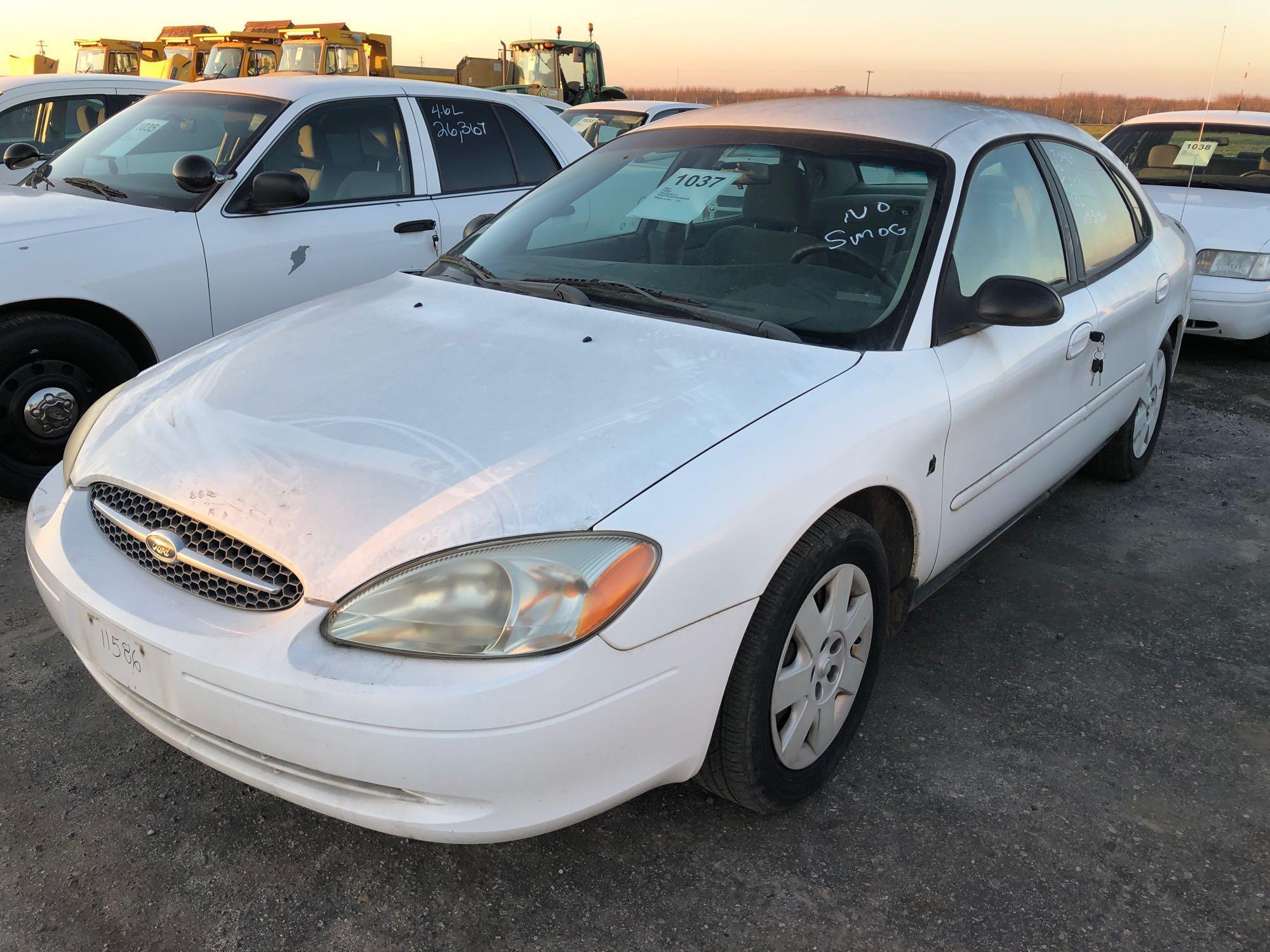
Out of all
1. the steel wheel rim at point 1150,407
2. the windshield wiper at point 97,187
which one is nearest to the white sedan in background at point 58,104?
the windshield wiper at point 97,187

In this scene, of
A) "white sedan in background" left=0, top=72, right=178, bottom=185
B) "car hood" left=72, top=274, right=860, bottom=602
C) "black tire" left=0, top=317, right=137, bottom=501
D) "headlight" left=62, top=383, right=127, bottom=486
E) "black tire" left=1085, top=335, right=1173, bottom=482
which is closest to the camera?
"car hood" left=72, top=274, right=860, bottom=602

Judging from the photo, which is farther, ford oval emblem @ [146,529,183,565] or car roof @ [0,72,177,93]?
car roof @ [0,72,177,93]

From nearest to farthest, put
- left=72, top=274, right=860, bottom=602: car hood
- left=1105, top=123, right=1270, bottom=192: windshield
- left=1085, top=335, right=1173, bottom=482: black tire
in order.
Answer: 1. left=72, top=274, right=860, bottom=602: car hood
2. left=1085, top=335, right=1173, bottom=482: black tire
3. left=1105, top=123, right=1270, bottom=192: windshield

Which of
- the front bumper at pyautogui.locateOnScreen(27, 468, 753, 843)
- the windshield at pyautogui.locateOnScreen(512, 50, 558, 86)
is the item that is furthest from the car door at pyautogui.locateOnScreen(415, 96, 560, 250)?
the windshield at pyautogui.locateOnScreen(512, 50, 558, 86)

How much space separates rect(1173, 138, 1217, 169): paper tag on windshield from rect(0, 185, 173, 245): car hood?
6308 millimetres

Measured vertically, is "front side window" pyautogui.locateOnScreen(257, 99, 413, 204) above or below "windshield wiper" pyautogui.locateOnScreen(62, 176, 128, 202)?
above

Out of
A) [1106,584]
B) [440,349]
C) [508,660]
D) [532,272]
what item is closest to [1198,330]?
[1106,584]

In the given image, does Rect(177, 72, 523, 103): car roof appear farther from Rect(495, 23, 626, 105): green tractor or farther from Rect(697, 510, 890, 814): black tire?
Rect(495, 23, 626, 105): green tractor

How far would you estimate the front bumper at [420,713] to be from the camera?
1.75 meters

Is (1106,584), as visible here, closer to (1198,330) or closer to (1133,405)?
(1133,405)

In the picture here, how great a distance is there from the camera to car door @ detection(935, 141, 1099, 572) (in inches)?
106

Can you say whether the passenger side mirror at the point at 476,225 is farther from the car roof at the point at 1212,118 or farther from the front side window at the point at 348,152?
the car roof at the point at 1212,118

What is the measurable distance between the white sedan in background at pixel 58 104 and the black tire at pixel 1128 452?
6.42 m

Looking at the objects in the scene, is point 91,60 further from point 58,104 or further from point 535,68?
point 58,104
